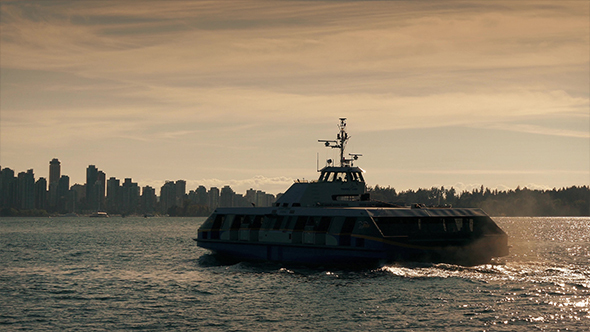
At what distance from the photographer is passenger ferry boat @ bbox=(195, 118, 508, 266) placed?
34.7 metres

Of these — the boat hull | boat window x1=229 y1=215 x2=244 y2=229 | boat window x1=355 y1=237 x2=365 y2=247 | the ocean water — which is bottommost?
the ocean water

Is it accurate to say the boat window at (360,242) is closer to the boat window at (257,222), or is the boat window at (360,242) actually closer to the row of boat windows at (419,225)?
the row of boat windows at (419,225)

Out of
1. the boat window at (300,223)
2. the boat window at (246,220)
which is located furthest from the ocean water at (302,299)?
the boat window at (246,220)

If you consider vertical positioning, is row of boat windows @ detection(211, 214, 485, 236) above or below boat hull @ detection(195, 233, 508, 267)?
above

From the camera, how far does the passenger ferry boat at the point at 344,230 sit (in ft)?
114

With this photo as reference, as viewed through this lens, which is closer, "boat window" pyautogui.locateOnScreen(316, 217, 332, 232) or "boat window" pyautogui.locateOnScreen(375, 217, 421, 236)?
"boat window" pyautogui.locateOnScreen(375, 217, 421, 236)

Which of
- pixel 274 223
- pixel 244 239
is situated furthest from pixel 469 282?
pixel 244 239

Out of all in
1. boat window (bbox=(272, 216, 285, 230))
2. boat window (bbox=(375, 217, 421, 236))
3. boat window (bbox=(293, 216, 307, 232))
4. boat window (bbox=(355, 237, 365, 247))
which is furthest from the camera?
boat window (bbox=(272, 216, 285, 230))

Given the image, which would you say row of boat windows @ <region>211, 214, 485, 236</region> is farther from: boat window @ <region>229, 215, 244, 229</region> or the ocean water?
the ocean water

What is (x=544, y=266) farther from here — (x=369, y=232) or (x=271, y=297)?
(x=271, y=297)

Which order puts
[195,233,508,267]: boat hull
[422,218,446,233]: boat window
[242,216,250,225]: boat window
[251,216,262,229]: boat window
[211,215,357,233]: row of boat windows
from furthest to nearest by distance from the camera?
[242,216,250,225]: boat window < [251,216,262,229]: boat window < [422,218,446,233]: boat window < [211,215,357,233]: row of boat windows < [195,233,508,267]: boat hull

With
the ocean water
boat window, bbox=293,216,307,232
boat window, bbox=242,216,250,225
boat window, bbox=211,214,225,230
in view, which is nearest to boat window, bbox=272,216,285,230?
boat window, bbox=293,216,307,232

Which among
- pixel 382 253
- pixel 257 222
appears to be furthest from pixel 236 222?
pixel 382 253

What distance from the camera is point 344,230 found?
1421 inches
